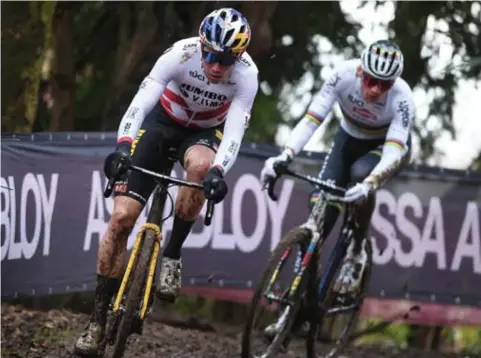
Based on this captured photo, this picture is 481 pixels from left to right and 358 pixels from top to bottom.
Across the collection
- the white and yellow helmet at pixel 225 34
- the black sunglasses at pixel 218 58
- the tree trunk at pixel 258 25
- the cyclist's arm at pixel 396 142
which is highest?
the tree trunk at pixel 258 25

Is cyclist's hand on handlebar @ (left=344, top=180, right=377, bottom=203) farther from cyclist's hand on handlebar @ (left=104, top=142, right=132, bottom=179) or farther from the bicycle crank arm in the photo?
cyclist's hand on handlebar @ (left=104, top=142, right=132, bottom=179)

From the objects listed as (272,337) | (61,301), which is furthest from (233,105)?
(61,301)

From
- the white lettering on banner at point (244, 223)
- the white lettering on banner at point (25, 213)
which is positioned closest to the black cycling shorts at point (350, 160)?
the white lettering on banner at point (244, 223)

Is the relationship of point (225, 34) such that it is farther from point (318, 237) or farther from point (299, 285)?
point (299, 285)

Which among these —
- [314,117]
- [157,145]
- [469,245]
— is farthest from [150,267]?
[469,245]

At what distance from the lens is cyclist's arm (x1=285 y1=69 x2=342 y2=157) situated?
7.84m

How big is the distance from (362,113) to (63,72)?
5.84 metres

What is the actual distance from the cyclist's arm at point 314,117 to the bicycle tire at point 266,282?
26.1 inches

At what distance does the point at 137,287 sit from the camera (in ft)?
19.8

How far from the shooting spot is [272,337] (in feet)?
24.2

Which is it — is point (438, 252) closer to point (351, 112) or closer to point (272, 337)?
point (351, 112)

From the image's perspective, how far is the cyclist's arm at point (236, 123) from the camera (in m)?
6.34

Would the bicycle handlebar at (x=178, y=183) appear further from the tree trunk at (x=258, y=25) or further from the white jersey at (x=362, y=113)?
the tree trunk at (x=258, y=25)

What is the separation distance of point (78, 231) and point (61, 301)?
2.09m
